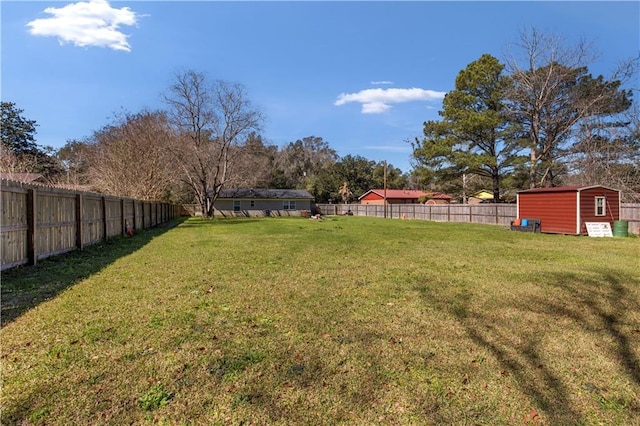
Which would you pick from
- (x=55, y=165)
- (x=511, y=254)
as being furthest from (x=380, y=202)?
(x=511, y=254)

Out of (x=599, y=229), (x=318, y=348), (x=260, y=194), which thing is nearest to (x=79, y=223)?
(x=318, y=348)

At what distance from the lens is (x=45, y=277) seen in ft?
18.3

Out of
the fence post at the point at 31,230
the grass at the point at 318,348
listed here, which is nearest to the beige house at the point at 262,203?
the fence post at the point at 31,230

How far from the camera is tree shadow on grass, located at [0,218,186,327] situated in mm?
4199

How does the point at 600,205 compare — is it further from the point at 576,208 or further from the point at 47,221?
the point at 47,221

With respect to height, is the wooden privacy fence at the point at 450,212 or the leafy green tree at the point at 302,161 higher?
the leafy green tree at the point at 302,161

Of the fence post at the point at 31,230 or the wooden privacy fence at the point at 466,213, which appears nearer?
the fence post at the point at 31,230

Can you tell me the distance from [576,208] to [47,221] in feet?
59.7

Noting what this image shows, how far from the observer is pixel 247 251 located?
30.4ft

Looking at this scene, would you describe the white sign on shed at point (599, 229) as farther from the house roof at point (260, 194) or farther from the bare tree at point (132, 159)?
the house roof at point (260, 194)

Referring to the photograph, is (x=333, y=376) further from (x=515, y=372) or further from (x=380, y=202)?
(x=380, y=202)

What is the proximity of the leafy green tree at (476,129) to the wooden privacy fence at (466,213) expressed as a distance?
112 inches

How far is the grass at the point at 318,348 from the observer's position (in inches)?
89.9

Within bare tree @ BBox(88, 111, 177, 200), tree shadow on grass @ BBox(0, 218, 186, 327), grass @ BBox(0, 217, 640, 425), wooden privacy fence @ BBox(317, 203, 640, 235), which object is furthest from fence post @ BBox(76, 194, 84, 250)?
wooden privacy fence @ BBox(317, 203, 640, 235)
